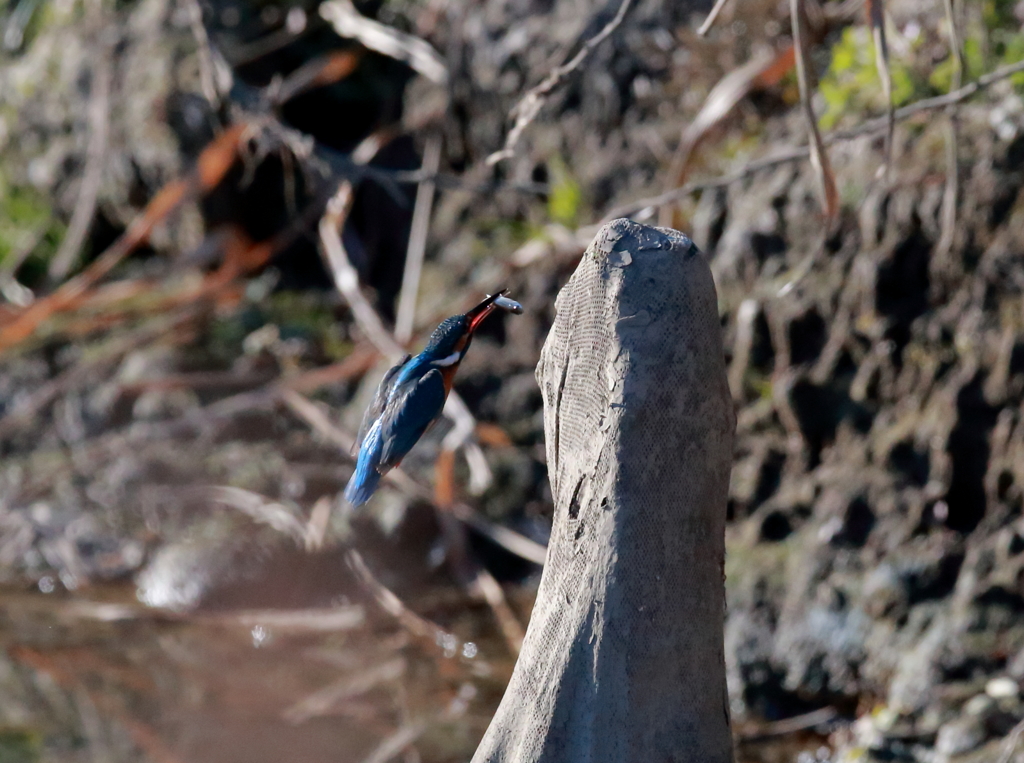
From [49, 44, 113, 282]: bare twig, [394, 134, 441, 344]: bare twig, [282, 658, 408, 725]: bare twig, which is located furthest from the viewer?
[49, 44, 113, 282]: bare twig

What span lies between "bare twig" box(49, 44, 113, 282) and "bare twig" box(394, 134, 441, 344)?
2.18m

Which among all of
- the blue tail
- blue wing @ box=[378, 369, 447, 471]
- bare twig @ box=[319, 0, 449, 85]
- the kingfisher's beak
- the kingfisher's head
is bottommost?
the blue tail

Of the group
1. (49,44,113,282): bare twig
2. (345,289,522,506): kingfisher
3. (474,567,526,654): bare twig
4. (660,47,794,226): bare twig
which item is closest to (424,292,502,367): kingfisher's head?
(345,289,522,506): kingfisher

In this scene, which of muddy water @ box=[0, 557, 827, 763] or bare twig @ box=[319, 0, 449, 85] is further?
bare twig @ box=[319, 0, 449, 85]

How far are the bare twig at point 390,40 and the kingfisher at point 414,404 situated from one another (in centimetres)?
501

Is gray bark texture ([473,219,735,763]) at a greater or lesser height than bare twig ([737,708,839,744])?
greater

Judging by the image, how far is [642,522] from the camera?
2006 millimetres

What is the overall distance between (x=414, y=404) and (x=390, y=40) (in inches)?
205

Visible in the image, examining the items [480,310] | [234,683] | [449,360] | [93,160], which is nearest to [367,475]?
[449,360]

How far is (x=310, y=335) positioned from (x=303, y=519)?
5.52 ft

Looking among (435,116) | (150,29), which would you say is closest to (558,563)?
(435,116)

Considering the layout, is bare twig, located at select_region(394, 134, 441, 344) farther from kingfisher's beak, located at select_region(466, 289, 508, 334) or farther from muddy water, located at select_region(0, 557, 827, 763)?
kingfisher's beak, located at select_region(466, 289, 508, 334)

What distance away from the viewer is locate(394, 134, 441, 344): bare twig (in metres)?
6.63

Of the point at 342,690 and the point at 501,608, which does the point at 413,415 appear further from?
the point at 501,608
